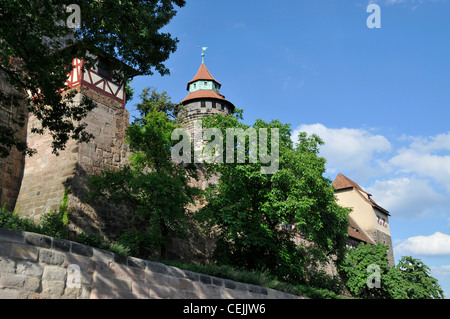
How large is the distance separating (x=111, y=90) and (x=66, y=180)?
5074mm

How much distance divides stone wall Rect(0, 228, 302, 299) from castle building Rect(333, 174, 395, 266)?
35.0 m

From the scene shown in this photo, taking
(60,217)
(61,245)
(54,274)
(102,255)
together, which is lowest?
(54,274)

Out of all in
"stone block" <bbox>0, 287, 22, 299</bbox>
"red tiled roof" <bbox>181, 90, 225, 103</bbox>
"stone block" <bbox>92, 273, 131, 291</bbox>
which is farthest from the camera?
"red tiled roof" <bbox>181, 90, 225, 103</bbox>

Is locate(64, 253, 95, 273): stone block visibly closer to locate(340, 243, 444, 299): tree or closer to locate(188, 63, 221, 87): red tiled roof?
locate(340, 243, 444, 299): tree

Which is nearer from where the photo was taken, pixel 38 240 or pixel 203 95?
pixel 38 240

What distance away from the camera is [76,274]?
7836 millimetres

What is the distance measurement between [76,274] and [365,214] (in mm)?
40697

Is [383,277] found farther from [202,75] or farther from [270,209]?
[202,75]

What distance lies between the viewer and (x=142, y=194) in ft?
53.6

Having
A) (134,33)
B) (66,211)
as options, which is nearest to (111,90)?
(66,211)

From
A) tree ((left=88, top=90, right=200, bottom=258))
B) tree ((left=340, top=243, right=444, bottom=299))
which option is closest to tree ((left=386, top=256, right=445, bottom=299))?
tree ((left=340, top=243, right=444, bottom=299))

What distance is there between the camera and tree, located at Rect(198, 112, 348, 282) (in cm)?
1912

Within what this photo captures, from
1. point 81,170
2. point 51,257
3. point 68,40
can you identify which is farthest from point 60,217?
point 51,257
